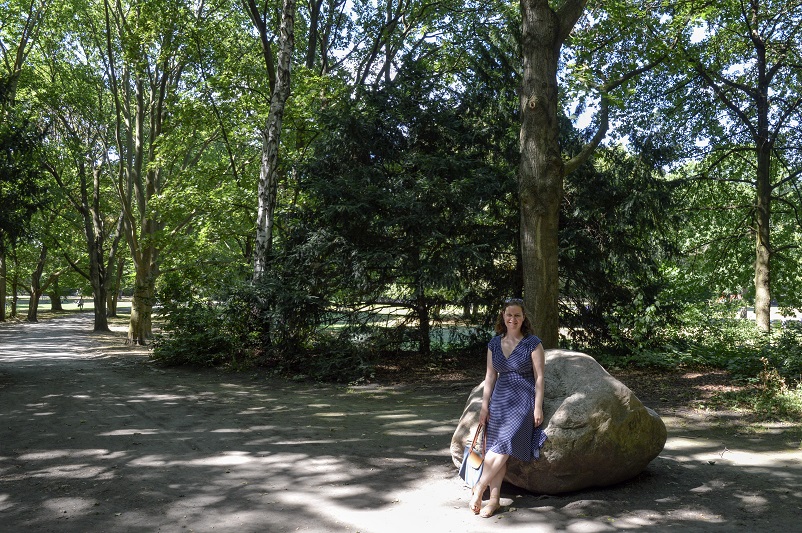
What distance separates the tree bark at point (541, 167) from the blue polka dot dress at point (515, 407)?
11.6ft

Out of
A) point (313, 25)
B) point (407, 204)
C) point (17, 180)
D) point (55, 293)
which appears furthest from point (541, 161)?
point (55, 293)

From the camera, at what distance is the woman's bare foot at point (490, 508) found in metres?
4.98

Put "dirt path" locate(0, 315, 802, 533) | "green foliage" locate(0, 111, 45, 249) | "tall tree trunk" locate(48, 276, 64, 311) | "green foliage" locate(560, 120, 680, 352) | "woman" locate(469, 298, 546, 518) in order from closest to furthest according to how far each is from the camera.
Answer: "dirt path" locate(0, 315, 802, 533)
"woman" locate(469, 298, 546, 518)
"green foliage" locate(0, 111, 45, 249)
"green foliage" locate(560, 120, 680, 352)
"tall tree trunk" locate(48, 276, 64, 311)

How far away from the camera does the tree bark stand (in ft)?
28.8

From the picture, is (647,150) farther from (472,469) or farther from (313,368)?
(472,469)

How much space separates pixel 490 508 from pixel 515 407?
844mm

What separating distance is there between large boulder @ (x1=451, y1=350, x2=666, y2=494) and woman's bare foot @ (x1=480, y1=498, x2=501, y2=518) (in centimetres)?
44

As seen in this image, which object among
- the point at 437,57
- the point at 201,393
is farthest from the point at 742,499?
the point at 437,57

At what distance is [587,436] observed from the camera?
5258 mm

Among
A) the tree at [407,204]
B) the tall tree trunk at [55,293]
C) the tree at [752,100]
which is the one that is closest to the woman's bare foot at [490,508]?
the tree at [407,204]

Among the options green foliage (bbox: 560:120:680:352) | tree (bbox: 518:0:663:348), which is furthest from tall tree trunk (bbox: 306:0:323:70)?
tree (bbox: 518:0:663:348)

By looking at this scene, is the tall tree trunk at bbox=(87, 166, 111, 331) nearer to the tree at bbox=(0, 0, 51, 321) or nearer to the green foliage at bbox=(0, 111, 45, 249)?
the tree at bbox=(0, 0, 51, 321)

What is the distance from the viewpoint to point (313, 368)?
41.9 ft

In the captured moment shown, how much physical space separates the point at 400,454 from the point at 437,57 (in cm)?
1568
